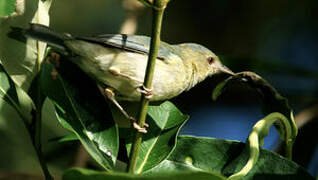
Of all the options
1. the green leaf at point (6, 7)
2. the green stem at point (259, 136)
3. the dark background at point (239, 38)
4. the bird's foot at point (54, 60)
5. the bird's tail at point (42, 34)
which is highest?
the green leaf at point (6, 7)

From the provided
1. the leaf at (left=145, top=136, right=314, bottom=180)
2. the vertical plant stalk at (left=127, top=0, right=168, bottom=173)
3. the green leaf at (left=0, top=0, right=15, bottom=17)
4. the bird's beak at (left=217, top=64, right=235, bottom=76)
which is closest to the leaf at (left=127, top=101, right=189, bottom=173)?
the leaf at (left=145, top=136, right=314, bottom=180)

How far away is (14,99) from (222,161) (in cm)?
106

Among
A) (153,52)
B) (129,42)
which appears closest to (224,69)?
(129,42)

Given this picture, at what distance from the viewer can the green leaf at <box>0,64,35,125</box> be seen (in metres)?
2.21

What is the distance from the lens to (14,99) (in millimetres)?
2230

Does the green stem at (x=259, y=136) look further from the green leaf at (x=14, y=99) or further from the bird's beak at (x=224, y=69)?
the bird's beak at (x=224, y=69)

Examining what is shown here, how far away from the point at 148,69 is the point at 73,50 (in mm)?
1087

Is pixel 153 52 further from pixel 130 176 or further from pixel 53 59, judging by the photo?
pixel 53 59

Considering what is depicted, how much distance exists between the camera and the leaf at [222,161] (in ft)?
7.40

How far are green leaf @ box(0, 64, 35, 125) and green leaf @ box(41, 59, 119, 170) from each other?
15cm

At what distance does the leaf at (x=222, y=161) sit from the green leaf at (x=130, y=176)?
621 mm

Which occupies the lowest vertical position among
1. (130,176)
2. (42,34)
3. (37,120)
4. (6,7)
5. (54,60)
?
(37,120)

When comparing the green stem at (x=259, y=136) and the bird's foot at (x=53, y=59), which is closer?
the green stem at (x=259, y=136)

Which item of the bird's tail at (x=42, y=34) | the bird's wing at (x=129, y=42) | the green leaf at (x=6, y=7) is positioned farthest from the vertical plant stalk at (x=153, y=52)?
the bird's wing at (x=129, y=42)
